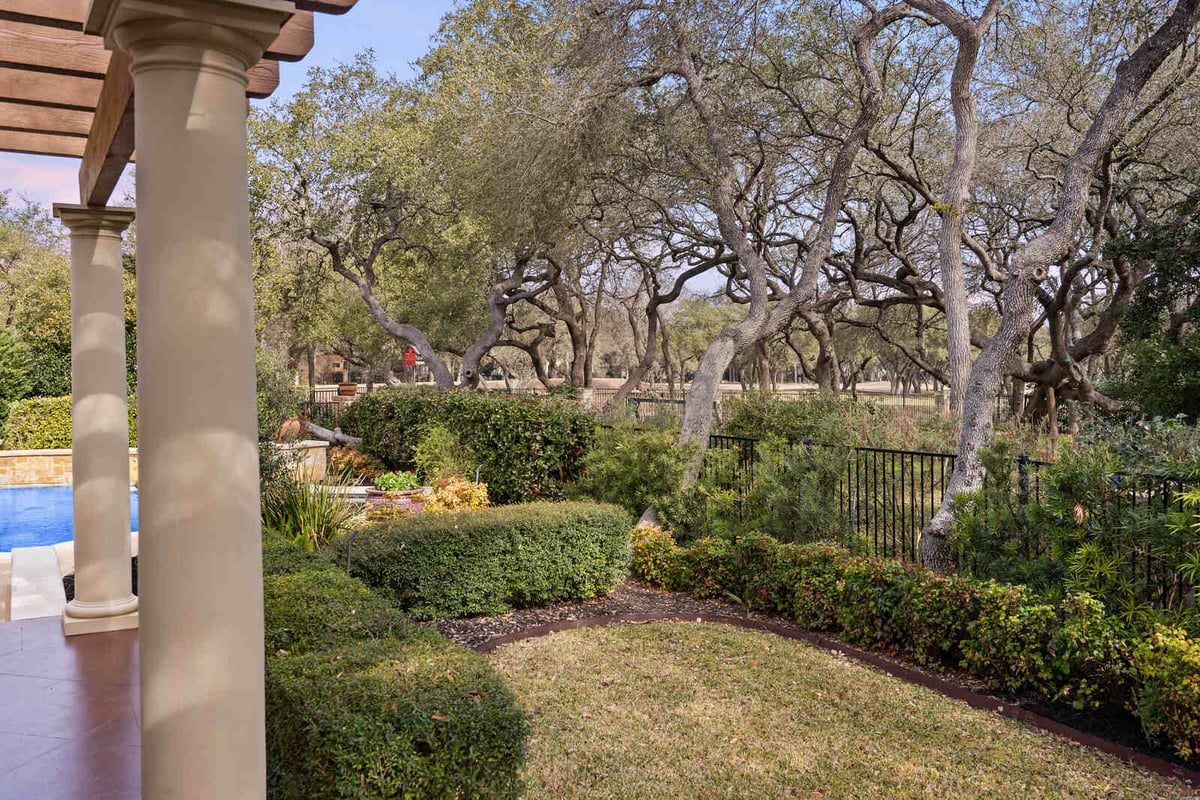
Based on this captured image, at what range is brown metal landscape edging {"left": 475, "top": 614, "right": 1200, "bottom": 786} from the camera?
14.7 ft

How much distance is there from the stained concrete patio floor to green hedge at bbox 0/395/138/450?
36.7 ft

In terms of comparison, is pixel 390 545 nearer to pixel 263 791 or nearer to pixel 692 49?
pixel 263 791

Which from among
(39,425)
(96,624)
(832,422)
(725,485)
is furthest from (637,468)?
(39,425)

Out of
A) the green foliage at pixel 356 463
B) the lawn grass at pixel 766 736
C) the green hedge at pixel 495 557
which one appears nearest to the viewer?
the lawn grass at pixel 766 736

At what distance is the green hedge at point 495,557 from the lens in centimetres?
672

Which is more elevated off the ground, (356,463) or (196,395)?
(196,395)

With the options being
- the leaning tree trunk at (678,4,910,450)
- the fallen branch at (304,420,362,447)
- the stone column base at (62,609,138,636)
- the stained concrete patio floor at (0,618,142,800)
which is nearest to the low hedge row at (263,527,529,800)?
the stained concrete patio floor at (0,618,142,800)

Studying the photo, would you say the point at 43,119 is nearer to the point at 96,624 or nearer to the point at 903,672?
the point at 96,624

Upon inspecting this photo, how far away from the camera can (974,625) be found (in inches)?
223

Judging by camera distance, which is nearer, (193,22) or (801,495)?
(193,22)

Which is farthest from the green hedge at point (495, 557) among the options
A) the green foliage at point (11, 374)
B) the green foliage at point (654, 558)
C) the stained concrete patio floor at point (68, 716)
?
the green foliage at point (11, 374)

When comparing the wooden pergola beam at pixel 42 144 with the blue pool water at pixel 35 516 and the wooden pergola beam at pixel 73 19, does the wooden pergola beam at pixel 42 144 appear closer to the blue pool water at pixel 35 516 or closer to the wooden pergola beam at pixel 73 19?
the wooden pergola beam at pixel 73 19

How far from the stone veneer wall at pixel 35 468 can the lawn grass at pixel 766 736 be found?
11.8 metres

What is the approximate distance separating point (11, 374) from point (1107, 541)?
1933 cm
